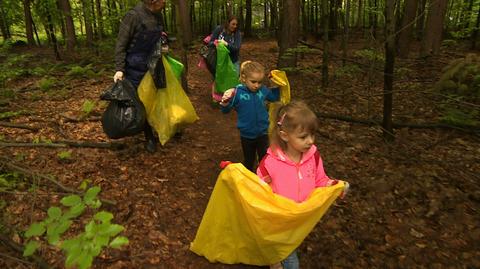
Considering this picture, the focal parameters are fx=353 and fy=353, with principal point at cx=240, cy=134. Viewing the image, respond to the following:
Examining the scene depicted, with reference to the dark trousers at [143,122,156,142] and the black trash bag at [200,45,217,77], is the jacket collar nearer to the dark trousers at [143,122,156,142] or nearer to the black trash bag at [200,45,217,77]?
→ the dark trousers at [143,122,156,142]

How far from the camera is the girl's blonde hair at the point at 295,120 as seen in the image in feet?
8.35

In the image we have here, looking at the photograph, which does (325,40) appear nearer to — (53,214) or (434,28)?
(434,28)

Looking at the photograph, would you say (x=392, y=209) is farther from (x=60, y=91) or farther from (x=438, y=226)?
(x=60, y=91)

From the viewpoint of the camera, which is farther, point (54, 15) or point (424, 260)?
point (54, 15)

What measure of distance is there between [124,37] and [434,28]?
8.92 meters

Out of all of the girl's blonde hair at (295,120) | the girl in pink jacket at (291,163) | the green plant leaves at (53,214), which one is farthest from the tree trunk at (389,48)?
the green plant leaves at (53,214)

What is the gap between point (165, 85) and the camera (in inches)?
195

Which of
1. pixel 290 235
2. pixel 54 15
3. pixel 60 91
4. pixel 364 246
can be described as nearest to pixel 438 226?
pixel 364 246

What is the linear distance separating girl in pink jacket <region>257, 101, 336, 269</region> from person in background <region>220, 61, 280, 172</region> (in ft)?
3.31

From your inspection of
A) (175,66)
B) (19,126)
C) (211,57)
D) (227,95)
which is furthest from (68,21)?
(227,95)

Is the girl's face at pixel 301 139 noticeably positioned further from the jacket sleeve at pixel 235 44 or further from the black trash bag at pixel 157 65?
the jacket sleeve at pixel 235 44

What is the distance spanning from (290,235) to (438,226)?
7.21ft

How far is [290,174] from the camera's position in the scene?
270 cm

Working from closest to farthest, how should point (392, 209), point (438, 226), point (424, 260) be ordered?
point (424, 260), point (438, 226), point (392, 209)
